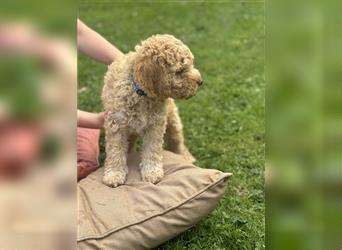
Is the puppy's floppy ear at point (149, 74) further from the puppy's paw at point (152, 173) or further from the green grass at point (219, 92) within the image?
the green grass at point (219, 92)

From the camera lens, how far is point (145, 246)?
305cm

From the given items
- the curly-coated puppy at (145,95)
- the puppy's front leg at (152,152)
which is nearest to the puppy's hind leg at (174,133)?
the curly-coated puppy at (145,95)

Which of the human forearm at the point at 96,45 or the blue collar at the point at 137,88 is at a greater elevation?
the human forearm at the point at 96,45

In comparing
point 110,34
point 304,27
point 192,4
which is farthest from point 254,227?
point 192,4

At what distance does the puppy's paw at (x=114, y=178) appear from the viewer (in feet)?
10.9

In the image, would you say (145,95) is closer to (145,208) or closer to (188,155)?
(145,208)

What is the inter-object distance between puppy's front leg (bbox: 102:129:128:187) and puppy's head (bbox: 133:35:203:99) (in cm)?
38

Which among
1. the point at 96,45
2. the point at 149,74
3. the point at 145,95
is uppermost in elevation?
the point at 96,45

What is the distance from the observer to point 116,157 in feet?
11.2

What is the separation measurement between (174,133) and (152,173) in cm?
70

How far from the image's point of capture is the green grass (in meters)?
3.46

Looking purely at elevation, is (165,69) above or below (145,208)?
above

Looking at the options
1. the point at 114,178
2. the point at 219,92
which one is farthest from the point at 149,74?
the point at 219,92

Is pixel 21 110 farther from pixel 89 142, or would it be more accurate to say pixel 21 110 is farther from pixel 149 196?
pixel 89 142
